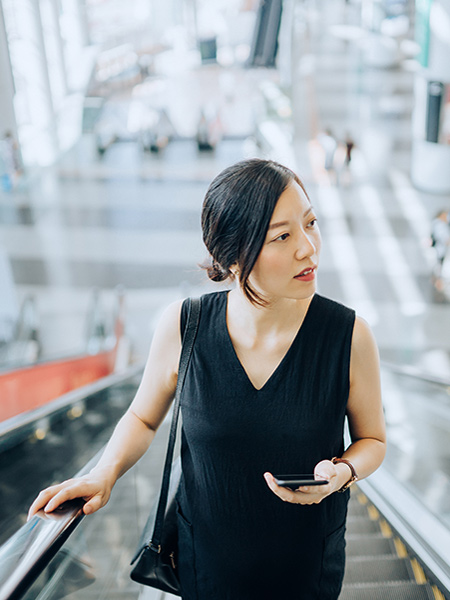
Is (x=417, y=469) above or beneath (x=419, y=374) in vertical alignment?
beneath

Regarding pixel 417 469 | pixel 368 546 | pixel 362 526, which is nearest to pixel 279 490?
pixel 368 546

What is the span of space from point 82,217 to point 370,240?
5.13 m

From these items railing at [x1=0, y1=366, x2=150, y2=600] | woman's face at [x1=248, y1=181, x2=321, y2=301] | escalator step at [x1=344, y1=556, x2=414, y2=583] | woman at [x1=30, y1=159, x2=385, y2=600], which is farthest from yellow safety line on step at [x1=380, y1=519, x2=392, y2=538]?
woman's face at [x1=248, y1=181, x2=321, y2=301]

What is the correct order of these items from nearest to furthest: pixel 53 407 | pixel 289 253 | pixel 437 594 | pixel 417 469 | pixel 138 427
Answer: pixel 289 253
pixel 138 427
pixel 437 594
pixel 53 407
pixel 417 469

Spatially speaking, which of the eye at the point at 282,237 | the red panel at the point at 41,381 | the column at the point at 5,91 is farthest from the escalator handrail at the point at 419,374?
the column at the point at 5,91

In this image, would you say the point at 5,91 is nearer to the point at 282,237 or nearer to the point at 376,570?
the point at 376,570

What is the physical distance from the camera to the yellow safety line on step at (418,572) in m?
2.57

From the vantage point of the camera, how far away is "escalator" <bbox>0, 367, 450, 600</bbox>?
4.62 feet

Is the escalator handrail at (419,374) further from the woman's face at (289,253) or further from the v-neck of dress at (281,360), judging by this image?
the woman's face at (289,253)

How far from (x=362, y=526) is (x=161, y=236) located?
26.3 feet

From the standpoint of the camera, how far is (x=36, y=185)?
13625 millimetres

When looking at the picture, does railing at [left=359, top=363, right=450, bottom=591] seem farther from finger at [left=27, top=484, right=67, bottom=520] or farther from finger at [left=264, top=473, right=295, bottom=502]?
finger at [left=27, top=484, right=67, bottom=520]

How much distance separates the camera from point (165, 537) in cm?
177

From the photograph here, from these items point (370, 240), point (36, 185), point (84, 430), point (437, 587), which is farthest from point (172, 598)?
point (36, 185)
